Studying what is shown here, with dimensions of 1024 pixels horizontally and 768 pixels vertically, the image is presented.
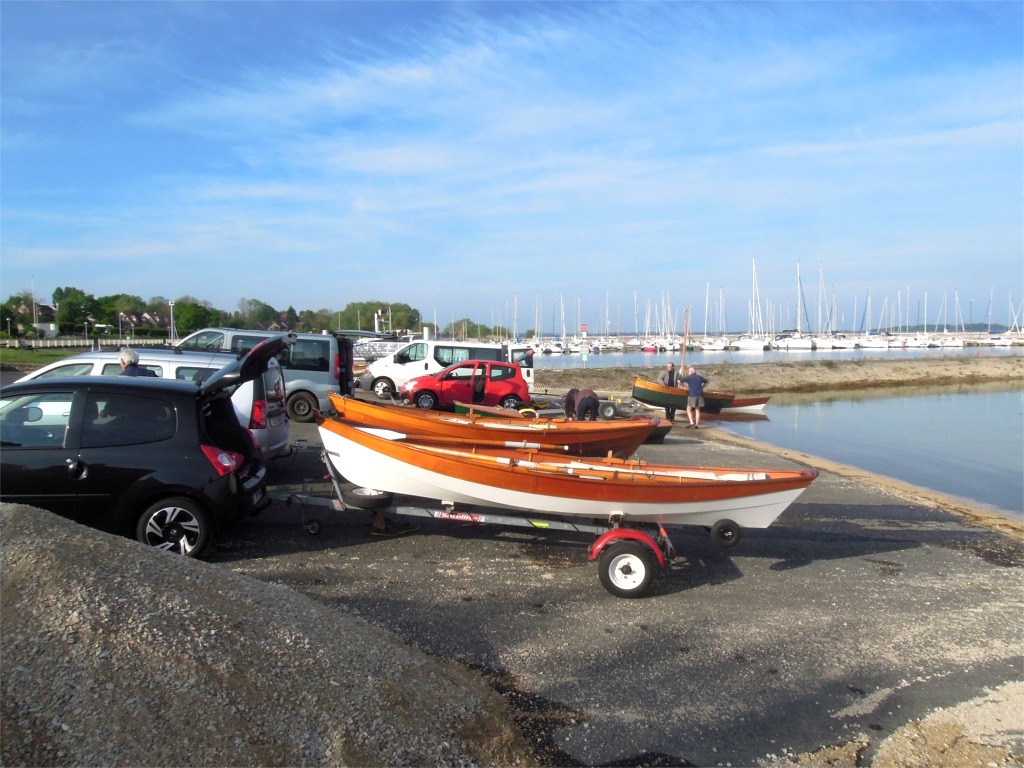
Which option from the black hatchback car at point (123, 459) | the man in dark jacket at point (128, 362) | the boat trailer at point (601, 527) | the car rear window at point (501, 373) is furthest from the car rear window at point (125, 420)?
the car rear window at point (501, 373)

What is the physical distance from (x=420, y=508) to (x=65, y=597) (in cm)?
386

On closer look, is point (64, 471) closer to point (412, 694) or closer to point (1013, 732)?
point (412, 694)

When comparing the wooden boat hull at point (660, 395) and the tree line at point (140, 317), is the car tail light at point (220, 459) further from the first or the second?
the tree line at point (140, 317)

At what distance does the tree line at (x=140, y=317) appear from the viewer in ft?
264

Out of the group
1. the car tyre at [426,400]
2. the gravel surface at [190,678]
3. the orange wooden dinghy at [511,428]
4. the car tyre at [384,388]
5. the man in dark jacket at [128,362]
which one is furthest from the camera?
the car tyre at [384,388]

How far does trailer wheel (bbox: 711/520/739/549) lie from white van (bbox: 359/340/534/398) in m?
16.5

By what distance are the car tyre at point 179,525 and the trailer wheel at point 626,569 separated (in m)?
3.56

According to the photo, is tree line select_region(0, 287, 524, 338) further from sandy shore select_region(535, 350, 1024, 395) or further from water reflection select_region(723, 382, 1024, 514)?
water reflection select_region(723, 382, 1024, 514)

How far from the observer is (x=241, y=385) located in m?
8.89

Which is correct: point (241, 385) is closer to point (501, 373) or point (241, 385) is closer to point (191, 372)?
point (191, 372)

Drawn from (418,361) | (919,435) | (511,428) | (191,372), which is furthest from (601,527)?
(919,435)

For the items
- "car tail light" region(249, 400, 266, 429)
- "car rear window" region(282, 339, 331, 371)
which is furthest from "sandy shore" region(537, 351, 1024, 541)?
"car tail light" region(249, 400, 266, 429)

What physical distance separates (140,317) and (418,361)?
8769 cm

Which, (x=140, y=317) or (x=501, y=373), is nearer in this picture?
(x=501, y=373)
